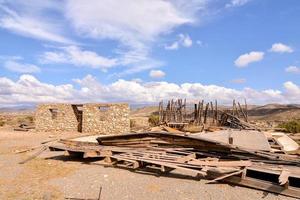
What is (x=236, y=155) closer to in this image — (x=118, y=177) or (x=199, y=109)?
(x=118, y=177)

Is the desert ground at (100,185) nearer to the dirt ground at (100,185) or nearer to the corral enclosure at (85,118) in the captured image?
the dirt ground at (100,185)

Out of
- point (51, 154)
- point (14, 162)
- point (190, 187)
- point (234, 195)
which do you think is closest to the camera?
point (234, 195)

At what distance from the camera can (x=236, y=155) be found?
410 inches

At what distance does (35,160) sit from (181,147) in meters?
6.06

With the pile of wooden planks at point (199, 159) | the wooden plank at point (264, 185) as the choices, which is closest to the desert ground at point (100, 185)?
the wooden plank at point (264, 185)

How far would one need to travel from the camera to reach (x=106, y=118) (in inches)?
965

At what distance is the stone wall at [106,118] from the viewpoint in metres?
24.2

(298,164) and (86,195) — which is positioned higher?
(298,164)

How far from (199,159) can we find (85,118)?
15863 mm

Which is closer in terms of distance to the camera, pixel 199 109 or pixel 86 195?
pixel 86 195

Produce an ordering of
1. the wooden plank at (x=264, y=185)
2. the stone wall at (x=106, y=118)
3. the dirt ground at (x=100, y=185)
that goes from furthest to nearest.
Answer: the stone wall at (x=106, y=118)
the dirt ground at (x=100, y=185)
the wooden plank at (x=264, y=185)

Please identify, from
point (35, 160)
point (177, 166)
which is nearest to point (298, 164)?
point (177, 166)

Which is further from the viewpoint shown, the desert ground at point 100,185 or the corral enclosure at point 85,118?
the corral enclosure at point 85,118

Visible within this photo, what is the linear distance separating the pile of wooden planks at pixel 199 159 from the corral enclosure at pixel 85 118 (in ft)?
34.3
